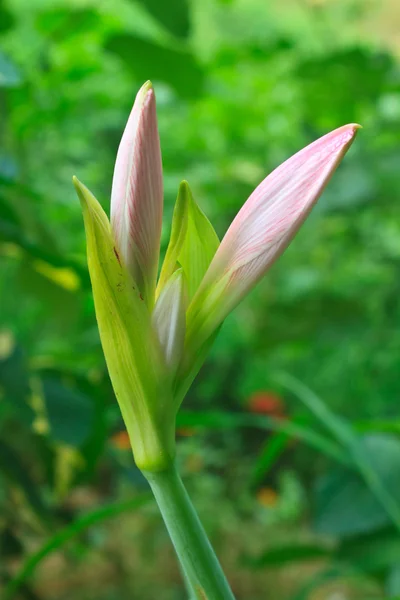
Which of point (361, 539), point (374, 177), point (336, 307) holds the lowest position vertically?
point (361, 539)

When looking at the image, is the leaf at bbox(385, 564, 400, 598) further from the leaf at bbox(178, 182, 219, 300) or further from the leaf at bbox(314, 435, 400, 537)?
the leaf at bbox(178, 182, 219, 300)

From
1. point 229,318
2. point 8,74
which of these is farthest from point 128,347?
point 229,318

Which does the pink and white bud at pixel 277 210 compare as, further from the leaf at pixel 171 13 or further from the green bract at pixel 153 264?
the leaf at pixel 171 13

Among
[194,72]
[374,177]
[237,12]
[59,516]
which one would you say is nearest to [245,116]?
[374,177]

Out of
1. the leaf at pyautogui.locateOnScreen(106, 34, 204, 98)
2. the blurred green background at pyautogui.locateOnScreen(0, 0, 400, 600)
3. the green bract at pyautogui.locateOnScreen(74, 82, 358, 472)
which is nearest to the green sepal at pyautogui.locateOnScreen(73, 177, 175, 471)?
the green bract at pyautogui.locateOnScreen(74, 82, 358, 472)

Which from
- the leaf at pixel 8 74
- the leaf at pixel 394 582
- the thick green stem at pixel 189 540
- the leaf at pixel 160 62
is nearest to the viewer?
the thick green stem at pixel 189 540

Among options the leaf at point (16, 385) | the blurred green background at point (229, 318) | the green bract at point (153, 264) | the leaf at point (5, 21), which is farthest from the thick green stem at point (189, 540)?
the leaf at point (5, 21)

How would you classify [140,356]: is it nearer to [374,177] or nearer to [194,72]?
[194,72]
